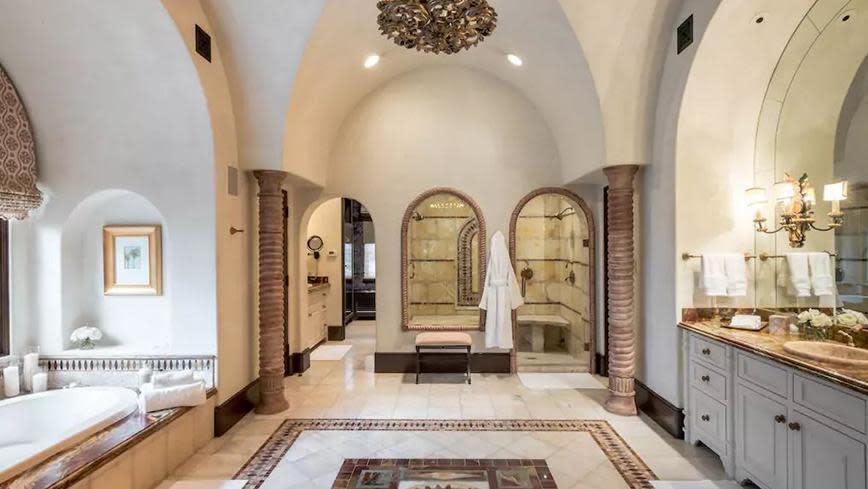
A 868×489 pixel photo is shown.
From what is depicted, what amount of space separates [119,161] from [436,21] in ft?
10.5

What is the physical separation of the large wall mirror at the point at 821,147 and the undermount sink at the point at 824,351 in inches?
19.1

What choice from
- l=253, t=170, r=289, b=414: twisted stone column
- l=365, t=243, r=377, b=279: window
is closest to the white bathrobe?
l=253, t=170, r=289, b=414: twisted stone column

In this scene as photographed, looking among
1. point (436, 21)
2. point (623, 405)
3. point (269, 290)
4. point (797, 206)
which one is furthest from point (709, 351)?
point (269, 290)

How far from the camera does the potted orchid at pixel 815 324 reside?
9.11ft

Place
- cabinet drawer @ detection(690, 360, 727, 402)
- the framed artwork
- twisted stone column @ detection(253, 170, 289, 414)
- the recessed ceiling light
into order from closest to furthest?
cabinet drawer @ detection(690, 360, 727, 402), the framed artwork, twisted stone column @ detection(253, 170, 289, 414), the recessed ceiling light

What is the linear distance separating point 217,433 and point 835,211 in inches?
203

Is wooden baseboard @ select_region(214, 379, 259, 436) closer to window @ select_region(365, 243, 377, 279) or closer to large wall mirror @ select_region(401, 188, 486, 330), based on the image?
large wall mirror @ select_region(401, 188, 486, 330)

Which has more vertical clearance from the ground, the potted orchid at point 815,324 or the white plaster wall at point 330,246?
the white plaster wall at point 330,246

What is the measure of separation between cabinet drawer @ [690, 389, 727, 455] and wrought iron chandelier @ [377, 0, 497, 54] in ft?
10.1

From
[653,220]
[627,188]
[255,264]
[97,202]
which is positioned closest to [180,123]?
[97,202]

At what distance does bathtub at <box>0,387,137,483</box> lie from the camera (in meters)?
2.93

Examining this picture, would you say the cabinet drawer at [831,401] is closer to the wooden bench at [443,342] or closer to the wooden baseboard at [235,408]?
the wooden bench at [443,342]

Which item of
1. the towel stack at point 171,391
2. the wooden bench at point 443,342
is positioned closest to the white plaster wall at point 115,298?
the towel stack at point 171,391

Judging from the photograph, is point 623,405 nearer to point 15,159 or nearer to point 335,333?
point 335,333
